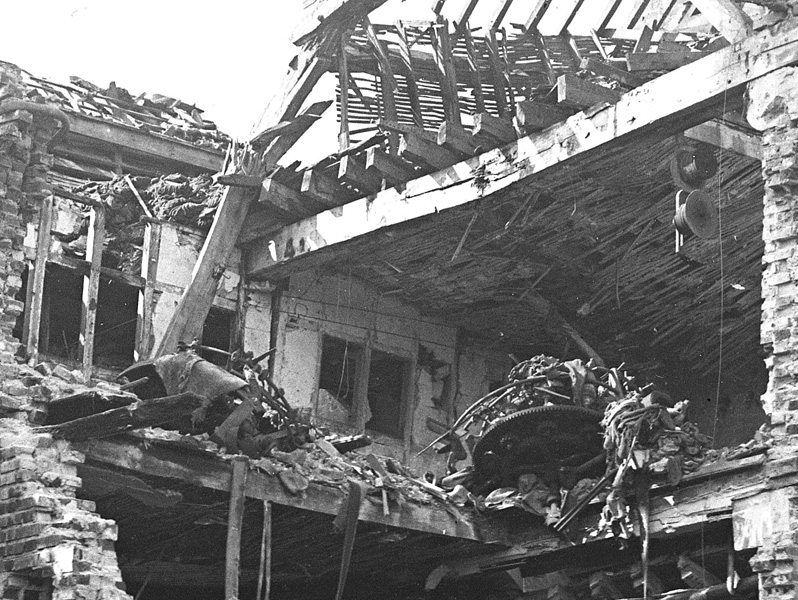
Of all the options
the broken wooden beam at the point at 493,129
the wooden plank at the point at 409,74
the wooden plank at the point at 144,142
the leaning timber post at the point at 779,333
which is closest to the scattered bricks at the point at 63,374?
the broken wooden beam at the point at 493,129

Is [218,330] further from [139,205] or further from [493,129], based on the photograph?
A: [493,129]

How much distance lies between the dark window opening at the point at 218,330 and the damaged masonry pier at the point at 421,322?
0.04 m

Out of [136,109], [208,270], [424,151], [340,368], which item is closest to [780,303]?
[424,151]

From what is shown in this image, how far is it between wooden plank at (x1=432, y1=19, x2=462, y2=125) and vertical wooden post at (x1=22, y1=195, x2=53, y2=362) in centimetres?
445

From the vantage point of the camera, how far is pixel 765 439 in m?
13.5

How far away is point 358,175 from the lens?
1717 centimetres

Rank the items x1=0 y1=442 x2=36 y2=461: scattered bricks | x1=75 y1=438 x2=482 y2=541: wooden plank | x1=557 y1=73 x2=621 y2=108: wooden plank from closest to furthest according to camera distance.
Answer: x1=0 y1=442 x2=36 y2=461: scattered bricks → x1=75 y1=438 x2=482 y2=541: wooden plank → x1=557 y1=73 x2=621 y2=108: wooden plank

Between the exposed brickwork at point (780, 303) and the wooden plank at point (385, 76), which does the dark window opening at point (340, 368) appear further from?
the exposed brickwork at point (780, 303)

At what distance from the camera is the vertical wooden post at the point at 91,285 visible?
16.6m

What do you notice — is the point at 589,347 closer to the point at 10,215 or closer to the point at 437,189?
the point at 437,189

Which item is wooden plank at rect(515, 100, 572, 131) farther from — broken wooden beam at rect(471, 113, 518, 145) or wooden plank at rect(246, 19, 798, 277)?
broken wooden beam at rect(471, 113, 518, 145)

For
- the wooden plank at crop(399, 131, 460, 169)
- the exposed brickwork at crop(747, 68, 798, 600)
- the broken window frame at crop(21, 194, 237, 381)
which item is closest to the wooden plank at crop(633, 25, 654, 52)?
the wooden plank at crop(399, 131, 460, 169)

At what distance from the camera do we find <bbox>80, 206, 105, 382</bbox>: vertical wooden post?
16625mm

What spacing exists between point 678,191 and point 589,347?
3810 mm
